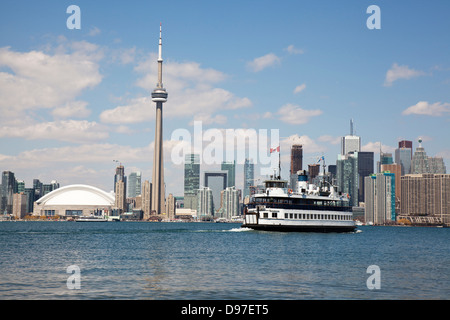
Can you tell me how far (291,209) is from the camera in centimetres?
11600

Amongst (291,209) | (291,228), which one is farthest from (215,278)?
(291,209)

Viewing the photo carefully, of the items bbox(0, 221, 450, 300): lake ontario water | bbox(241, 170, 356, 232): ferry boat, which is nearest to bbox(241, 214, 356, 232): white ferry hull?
bbox(241, 170, 356, 232): ferry boat

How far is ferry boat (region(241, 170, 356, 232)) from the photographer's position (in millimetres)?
114000

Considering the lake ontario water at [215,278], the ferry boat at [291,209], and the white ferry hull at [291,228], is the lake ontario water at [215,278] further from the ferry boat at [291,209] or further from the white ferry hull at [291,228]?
the ferry boat at [291,209]

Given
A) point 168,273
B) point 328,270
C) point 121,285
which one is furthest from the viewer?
point 328,270

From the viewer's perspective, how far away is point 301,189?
125 meters

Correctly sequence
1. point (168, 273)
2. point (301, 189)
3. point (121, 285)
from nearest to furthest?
point (121, 285) → point (168, 273) → point (301, 189)

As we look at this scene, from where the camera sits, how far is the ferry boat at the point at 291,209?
374 feet

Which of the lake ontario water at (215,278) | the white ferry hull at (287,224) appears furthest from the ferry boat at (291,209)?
the lake ontario water at (215,278)

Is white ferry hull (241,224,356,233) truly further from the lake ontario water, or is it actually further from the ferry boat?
the lake ontario water
